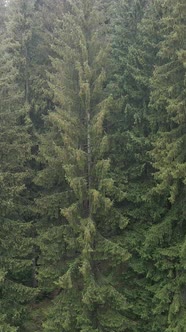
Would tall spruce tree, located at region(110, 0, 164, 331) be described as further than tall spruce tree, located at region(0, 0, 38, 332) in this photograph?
Yes

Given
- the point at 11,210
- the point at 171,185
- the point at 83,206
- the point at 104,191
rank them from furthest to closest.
→ 1. the point at 11,210
2. the point at 83,206
3. the point at 104,191
4. the point at 171,185

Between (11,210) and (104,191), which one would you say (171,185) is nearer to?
(104,191)

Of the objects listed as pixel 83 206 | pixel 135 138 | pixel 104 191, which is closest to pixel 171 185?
pixel 104 191

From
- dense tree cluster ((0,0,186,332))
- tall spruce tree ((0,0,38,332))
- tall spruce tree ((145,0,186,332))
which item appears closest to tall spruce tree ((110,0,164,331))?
dense tree cluster ((0,0,186,332))

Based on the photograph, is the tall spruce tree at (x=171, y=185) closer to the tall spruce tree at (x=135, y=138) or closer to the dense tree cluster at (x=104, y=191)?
the dense tree cluster at (x=104, y=191)

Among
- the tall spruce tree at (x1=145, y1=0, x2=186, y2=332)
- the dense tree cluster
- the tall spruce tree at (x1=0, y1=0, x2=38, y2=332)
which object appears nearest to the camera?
the tall spruce tree at (x1=145, y1=0, x2=186, y2=332)

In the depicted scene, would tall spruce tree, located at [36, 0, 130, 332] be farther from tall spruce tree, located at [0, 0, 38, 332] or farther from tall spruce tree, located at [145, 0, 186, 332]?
tall spruce tree, located at [145, 0, 186, 332]

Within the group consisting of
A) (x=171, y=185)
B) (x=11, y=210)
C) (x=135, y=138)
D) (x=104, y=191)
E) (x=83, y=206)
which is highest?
(x=135, y=138)

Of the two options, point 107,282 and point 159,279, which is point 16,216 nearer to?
point 107,282
